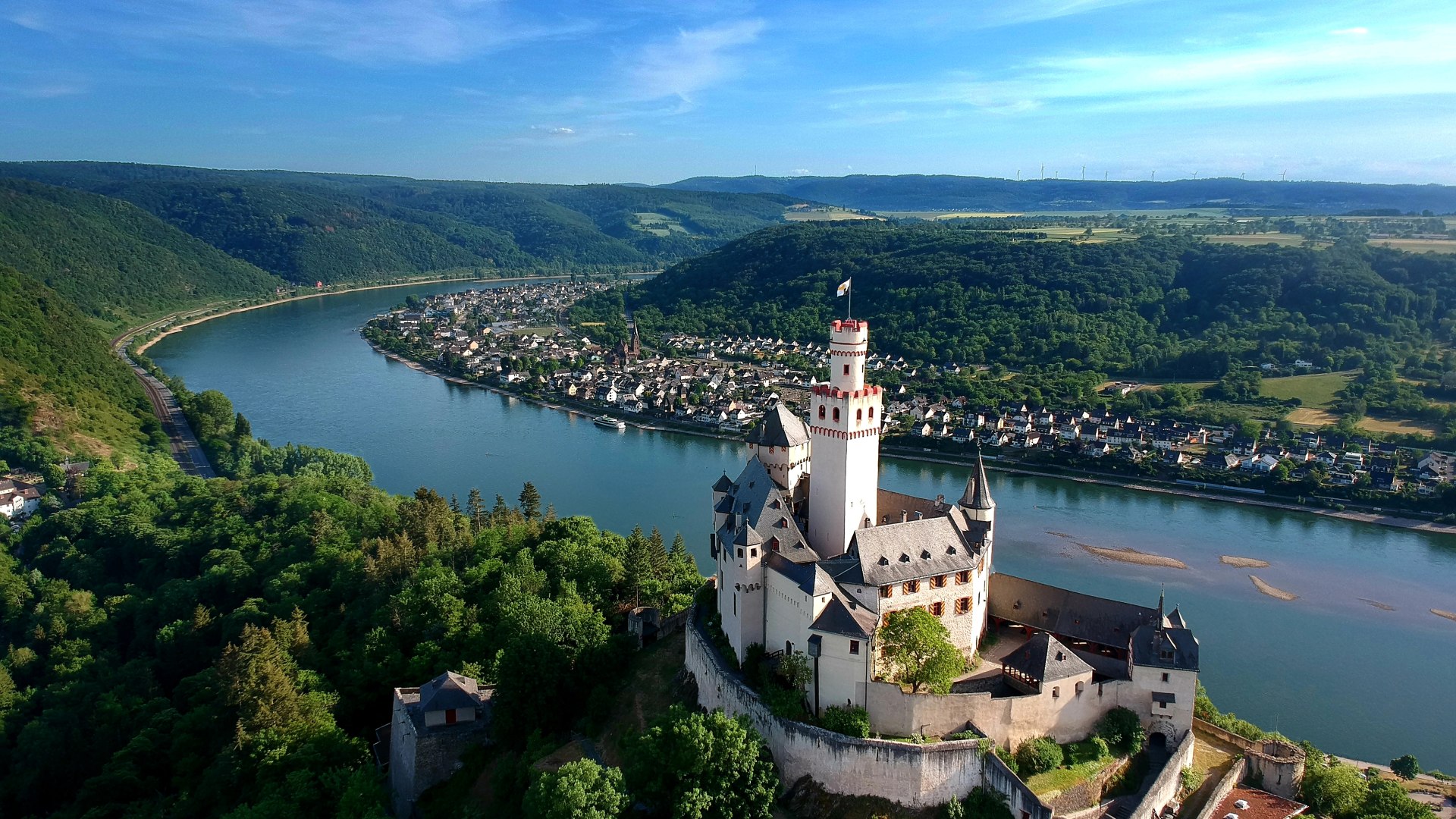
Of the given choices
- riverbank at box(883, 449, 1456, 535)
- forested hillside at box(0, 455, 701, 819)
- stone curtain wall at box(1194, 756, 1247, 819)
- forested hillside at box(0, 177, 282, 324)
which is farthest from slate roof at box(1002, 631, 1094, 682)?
forested hillside at box(0, 177, 282, 324)

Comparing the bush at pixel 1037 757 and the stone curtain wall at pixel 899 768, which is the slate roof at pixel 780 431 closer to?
the stone curtain wall at pixel 899 768

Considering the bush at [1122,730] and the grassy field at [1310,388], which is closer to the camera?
the bush at [1122,730]

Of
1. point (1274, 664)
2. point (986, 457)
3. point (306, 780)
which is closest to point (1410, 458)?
point (986, 457)

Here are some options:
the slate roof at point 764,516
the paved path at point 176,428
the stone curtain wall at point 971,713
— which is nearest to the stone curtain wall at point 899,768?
the stone curtain wall at point 971,713

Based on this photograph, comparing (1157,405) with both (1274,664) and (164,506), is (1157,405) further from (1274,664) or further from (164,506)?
(164,506)

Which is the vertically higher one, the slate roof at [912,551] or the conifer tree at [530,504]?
the slate roof at [912,551]

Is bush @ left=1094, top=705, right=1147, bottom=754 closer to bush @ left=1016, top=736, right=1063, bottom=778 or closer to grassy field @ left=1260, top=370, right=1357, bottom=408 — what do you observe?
bush @ left=1016, top=736, right=1063, bottom=778
